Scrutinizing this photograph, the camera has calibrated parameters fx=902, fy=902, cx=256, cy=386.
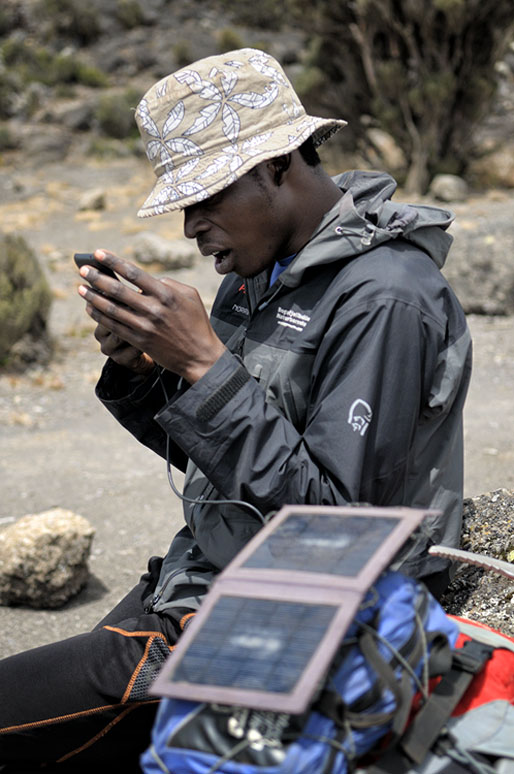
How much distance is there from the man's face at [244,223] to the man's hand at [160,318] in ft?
0.85

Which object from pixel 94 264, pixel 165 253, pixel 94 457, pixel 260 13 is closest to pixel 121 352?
pixel 94 264

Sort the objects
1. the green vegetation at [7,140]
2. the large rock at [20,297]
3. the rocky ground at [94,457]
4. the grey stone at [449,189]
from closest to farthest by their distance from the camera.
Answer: the rocky ground at [94,457]
the large rock at [20,297]
the grey stone at [449,189]
the green vegetation at [7,140]

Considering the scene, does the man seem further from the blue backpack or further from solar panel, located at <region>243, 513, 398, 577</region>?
the blue backpack

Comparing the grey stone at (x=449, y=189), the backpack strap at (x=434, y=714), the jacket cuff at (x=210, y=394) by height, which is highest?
the jacket cuff at (x=210, y=394)

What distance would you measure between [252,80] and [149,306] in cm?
59

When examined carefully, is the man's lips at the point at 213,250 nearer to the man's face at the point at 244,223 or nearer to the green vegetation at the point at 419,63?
the man's face at the point at 244,223

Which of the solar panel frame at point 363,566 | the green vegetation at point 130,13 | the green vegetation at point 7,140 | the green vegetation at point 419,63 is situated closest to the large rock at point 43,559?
the solar panel frame at point 363,566

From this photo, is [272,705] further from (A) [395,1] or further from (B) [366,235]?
(A) [395,1]

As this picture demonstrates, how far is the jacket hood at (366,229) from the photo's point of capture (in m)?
2.00

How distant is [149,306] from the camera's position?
5.94 ft

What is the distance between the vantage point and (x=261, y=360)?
207cm

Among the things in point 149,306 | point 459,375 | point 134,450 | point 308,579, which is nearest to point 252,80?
point 149,306

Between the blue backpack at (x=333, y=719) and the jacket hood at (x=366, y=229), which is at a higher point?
the jacket hood at (x=366, y=229)

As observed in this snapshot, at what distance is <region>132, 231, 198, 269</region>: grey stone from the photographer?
36.9 ft
